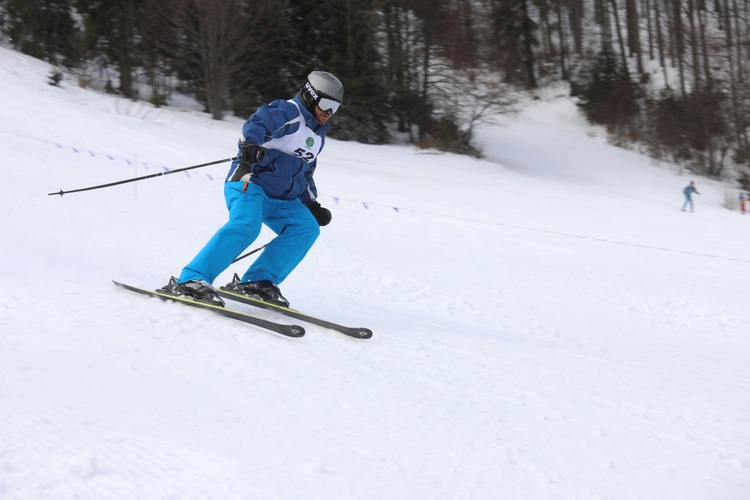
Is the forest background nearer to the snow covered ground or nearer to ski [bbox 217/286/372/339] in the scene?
the snow covered ground

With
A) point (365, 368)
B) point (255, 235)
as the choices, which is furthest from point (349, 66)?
point (365, 368)

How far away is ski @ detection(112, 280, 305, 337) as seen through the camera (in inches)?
161

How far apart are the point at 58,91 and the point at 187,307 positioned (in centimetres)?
1932

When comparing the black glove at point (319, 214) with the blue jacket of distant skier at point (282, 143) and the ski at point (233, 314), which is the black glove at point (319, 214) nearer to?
the blue jacket of distant skier at point (282, 143)

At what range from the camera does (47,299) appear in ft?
14.4

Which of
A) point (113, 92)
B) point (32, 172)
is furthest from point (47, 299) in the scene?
point (113, 92)

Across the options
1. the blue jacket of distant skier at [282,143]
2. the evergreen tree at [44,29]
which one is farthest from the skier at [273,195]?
the evergreen tree at [44,29]

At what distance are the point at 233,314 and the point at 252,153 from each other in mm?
1000

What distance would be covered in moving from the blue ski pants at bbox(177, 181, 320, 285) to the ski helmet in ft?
2.23

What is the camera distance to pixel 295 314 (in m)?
4.67

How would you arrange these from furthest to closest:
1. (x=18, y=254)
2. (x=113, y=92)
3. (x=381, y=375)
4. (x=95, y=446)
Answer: (x=113, y=92) → (x=18, y=254) → (x=381, y=375) → (x=95, y=446)

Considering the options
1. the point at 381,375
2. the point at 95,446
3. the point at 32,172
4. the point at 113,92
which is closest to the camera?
the point at 95,446

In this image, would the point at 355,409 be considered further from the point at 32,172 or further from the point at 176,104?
the point at 176,104

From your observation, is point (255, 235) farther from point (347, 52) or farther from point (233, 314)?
point (347, 52)
